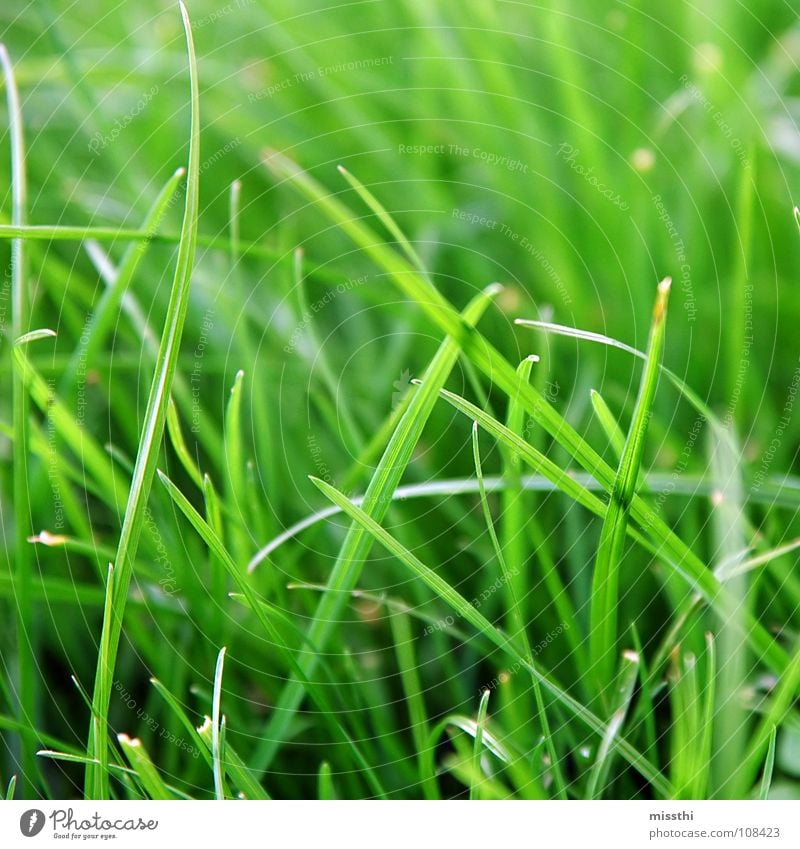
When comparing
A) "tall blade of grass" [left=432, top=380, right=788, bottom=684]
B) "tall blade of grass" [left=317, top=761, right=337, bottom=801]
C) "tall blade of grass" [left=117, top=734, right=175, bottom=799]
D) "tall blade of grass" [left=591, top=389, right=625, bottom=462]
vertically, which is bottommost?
"tall blade of grass" [left=317, top=761, right=337, bottom=801]

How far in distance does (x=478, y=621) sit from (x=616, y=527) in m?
0.08

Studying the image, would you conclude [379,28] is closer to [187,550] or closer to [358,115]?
[358,115]

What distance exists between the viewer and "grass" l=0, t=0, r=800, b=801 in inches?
16.5

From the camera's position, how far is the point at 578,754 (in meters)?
0.43

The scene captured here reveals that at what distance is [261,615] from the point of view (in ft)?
1.34

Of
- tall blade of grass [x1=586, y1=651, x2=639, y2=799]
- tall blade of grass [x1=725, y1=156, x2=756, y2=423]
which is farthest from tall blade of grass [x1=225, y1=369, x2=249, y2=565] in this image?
tall blade of grass [x1=725, y1=156, x2=756, y2=423]

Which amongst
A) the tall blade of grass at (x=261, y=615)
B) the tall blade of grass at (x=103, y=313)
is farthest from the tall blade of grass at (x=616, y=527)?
the tall blade of grass at (x=103, y=313)

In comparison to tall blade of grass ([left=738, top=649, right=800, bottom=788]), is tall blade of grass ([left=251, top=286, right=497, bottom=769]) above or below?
above

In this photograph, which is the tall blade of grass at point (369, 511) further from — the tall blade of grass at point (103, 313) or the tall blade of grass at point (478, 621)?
the tall blade of grass at point (103, 313)

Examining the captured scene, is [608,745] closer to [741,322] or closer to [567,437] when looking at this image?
[567,437]

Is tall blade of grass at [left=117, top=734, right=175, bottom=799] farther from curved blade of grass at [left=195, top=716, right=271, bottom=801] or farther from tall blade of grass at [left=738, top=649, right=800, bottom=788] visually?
tall blade of grass at [left=738, top=649, right=800, bottom=788]

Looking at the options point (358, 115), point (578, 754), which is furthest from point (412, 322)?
point (578, 754)
